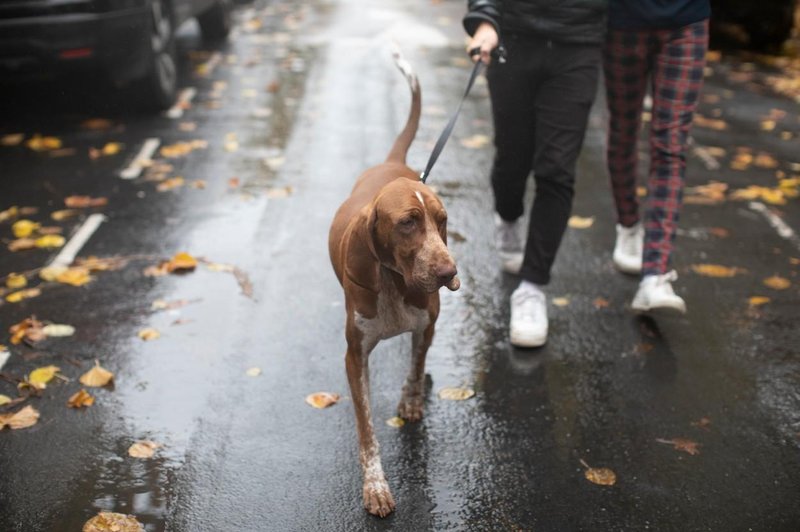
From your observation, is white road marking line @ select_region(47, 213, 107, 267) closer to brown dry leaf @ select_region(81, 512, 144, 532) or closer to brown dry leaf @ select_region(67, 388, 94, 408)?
brown dry leaf @ select_region(67, 388, 94, 408)

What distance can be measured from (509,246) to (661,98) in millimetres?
1249

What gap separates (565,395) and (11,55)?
218 inches

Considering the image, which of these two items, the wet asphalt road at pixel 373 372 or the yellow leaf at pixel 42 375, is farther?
the yellow leaf at pixel 42 375

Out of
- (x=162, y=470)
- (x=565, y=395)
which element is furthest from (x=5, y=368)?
(x=565, y=395)

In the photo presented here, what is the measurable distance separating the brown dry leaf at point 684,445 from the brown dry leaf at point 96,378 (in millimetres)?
2422

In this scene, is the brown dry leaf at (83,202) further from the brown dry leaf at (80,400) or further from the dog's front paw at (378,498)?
the dog's front paw at (378,498)

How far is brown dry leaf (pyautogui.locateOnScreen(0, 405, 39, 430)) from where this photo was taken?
371cm

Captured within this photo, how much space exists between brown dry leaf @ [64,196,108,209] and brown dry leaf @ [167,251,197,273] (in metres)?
1.31

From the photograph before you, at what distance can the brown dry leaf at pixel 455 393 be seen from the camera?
13.0 ft

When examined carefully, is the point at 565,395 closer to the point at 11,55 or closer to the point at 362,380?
the point at 362,380

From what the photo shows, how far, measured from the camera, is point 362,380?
10.5ft

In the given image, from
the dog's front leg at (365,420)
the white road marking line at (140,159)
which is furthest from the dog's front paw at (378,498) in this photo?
the white road marking line at (140,159)

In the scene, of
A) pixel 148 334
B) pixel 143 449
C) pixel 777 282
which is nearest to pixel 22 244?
pixel 148 334

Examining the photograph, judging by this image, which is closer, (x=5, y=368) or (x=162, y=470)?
(x=162, y=470)
